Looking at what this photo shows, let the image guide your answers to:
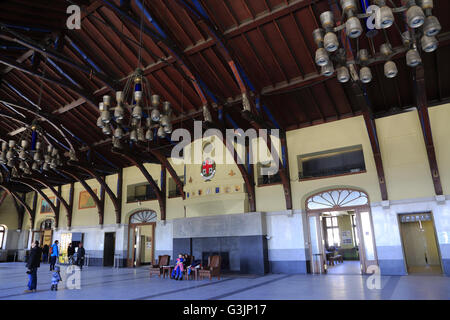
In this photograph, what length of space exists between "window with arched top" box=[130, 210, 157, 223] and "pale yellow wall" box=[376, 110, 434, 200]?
41.6ft

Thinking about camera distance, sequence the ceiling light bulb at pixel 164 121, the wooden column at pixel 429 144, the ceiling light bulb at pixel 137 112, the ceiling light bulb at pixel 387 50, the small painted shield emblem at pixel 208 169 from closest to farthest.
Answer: the ceiling light bulb at pixel 387 50
the ceiling light bulb at pixel 137 112
the ceiling light bulb at pixel 164 121
the wooden column at pixel 429 144
the small painted shield emblem at pixel 208 169

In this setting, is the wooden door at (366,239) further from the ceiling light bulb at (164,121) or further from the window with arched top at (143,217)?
the window with arched top at (143,217)

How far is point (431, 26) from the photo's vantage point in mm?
4223

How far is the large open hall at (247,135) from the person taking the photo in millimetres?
8000

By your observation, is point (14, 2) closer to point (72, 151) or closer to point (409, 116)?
point (72, 151)

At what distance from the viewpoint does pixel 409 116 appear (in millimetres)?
11344

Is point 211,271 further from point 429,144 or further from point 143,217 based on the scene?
point 429,144

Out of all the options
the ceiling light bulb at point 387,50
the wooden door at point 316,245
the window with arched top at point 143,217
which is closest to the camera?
the ceiling light bulb at point 387,50

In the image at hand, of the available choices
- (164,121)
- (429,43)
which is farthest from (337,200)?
(429,43)

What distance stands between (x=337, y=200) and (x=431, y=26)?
9.26 metres

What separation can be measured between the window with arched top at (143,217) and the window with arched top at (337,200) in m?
9.46

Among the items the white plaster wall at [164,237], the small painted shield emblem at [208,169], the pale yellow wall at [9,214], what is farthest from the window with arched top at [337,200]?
the pale yellow wall at [9,214]

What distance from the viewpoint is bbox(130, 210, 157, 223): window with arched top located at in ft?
59.1
